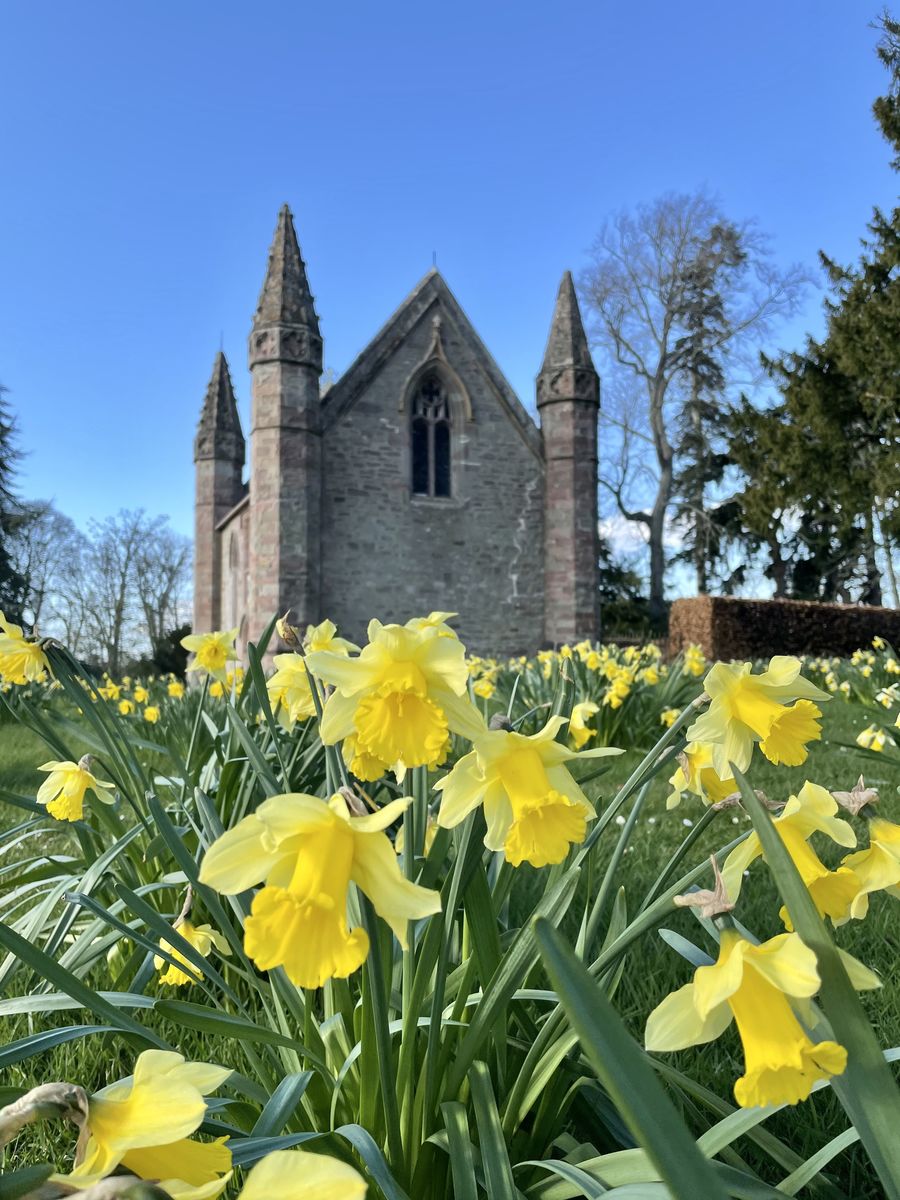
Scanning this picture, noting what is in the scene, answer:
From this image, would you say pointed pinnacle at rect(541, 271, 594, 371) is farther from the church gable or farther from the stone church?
the church gable

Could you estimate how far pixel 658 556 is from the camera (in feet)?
81.6

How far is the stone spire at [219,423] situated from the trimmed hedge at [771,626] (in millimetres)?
10944

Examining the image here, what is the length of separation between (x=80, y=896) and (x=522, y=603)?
558 inches

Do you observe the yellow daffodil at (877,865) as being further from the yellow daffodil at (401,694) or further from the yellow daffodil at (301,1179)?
the yellow daffodil at (301,1179)

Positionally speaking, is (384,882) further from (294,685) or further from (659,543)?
(659,543)

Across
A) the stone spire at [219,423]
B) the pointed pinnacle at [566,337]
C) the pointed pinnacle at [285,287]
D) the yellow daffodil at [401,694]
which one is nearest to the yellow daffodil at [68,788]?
the yellow daffodil at [401,694]

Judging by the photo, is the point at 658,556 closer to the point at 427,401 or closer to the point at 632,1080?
the point at 427,401

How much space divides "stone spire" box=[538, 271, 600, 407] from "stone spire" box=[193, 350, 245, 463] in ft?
25.4

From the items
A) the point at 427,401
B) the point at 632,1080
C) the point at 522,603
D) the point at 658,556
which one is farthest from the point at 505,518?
the point at 632,1080

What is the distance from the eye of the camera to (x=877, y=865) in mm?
847

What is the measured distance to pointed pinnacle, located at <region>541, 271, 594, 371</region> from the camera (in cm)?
1559

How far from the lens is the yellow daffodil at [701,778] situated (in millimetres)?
1228

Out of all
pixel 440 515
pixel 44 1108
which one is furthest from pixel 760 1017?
pixel 440 515

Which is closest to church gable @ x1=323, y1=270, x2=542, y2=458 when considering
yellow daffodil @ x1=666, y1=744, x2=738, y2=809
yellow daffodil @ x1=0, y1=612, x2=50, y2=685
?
yellow daffodil @ x1=0, y1=612, x2=50, y2=685
